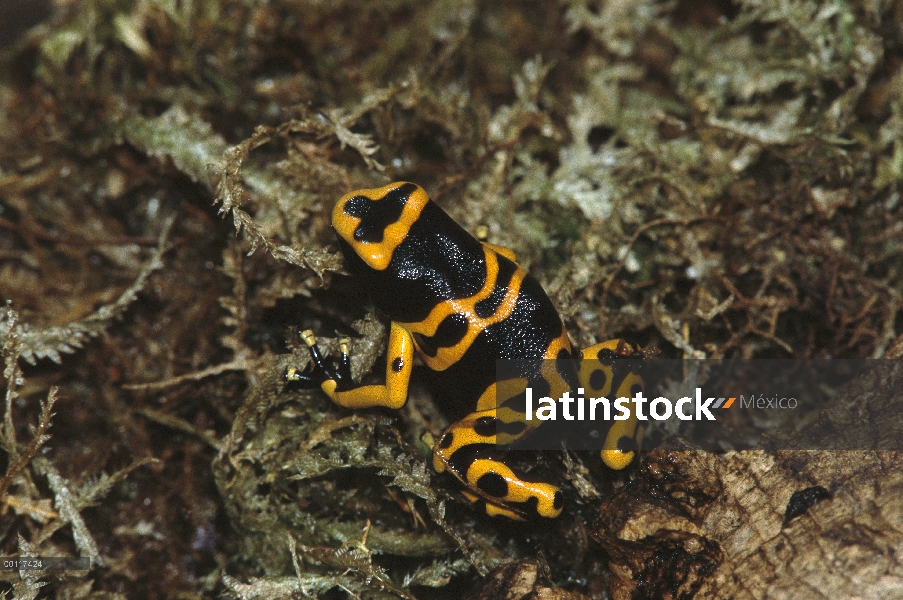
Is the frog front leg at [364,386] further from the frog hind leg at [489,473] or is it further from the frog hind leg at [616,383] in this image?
the frog hind leg at [616,383]

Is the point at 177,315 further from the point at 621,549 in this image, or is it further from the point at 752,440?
the point at 752,440

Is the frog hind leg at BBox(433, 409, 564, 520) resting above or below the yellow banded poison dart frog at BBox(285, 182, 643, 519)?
below

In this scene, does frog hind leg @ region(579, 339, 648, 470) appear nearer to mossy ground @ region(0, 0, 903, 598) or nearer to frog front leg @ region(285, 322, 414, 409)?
mossy ground @ region(0, 0, 903, 598)

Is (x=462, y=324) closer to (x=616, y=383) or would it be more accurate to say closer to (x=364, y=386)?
(x=364, y=386)

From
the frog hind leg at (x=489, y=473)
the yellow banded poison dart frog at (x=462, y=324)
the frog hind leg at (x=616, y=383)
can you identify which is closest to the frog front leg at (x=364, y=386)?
the yellow banded poison dart frog at (x=462, y=324)

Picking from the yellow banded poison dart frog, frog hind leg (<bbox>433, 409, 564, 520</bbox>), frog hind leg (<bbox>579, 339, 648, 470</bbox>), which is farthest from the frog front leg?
frog hind leg (<bbox>579, 339, 648, 470</bbox>)

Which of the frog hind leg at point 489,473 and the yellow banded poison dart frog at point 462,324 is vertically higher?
the yellow banded poison dart frog at point 462,324

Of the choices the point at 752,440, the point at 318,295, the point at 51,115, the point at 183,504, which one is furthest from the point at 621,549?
the point at 51,115

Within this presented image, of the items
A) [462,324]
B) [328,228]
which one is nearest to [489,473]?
[462,324]
